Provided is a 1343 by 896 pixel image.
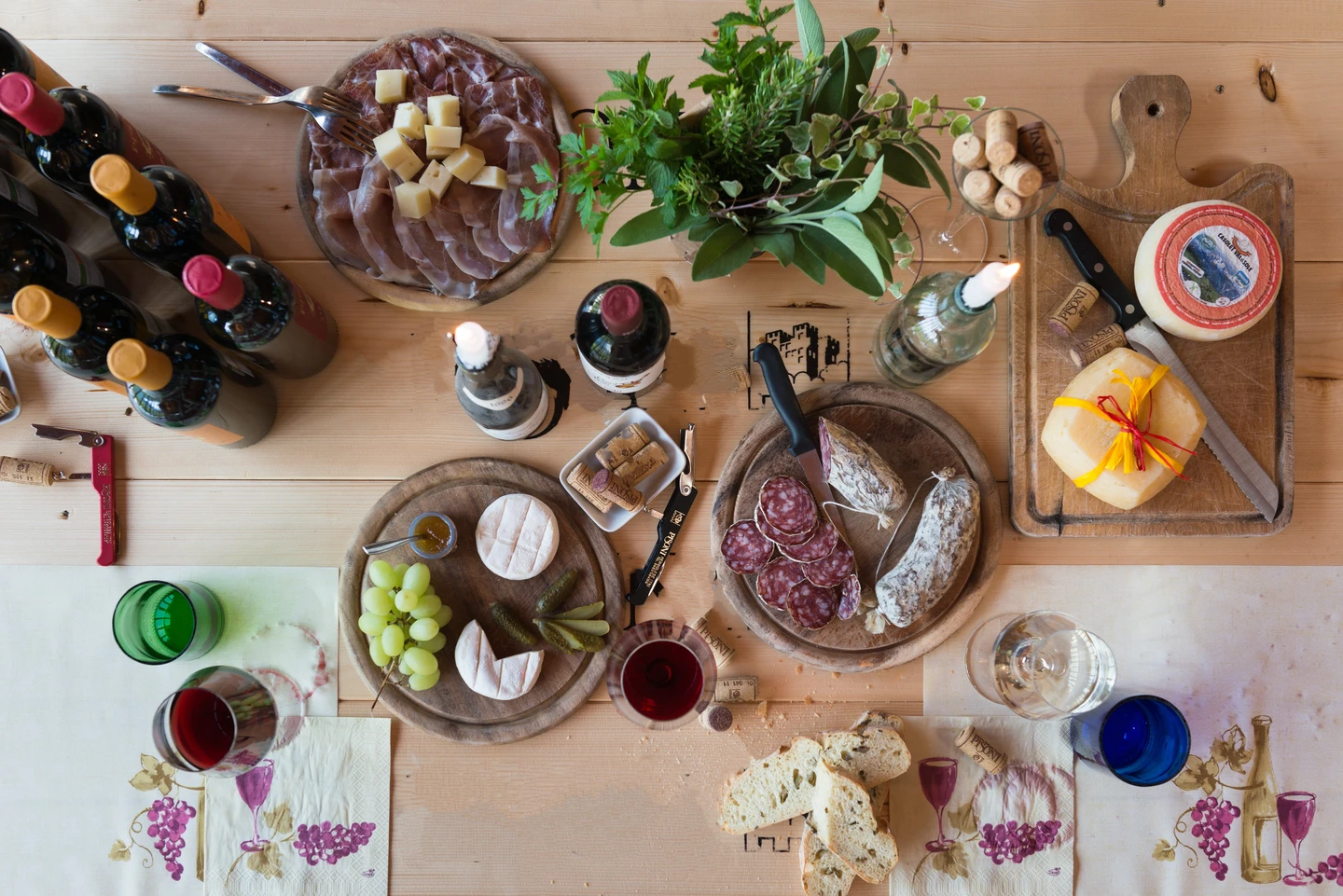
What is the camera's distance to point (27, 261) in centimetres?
90

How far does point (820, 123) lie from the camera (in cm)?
77

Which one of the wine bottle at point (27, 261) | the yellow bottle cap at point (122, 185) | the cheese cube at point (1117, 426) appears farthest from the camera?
the cheese cube at point (1117, 426)

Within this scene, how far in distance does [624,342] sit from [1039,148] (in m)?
0.57

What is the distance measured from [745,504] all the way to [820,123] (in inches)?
19.9

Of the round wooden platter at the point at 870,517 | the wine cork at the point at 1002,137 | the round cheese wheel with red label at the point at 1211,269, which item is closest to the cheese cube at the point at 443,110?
the round wooden platter at the point at 870,517

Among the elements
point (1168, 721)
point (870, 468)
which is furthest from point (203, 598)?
point (1168, 721)

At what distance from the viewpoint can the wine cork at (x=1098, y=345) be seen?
1068 millimetres

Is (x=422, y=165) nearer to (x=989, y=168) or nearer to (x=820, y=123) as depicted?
(x=820, y=123)

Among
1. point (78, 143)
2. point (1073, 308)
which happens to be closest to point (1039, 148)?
point (1073, 308)

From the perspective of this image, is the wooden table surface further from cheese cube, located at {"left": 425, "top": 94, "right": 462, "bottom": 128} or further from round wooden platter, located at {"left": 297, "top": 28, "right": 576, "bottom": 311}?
cheese cube, located at {"left": 425, "top": 94, "right": 462, "bottom": 128}

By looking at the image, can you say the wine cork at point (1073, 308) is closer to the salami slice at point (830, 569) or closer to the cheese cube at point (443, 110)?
the salami slice at point (830, 569)

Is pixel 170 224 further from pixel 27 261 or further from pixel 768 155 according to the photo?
pixel 768 155

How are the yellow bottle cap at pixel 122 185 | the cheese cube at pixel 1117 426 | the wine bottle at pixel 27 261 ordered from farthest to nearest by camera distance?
1. the cheese cube at pixel 1117 426
2. the wine bottle at pixel 27 261
3. the yellow bottle cap at pixel 122 185

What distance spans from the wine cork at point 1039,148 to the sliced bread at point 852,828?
31.5 inches
